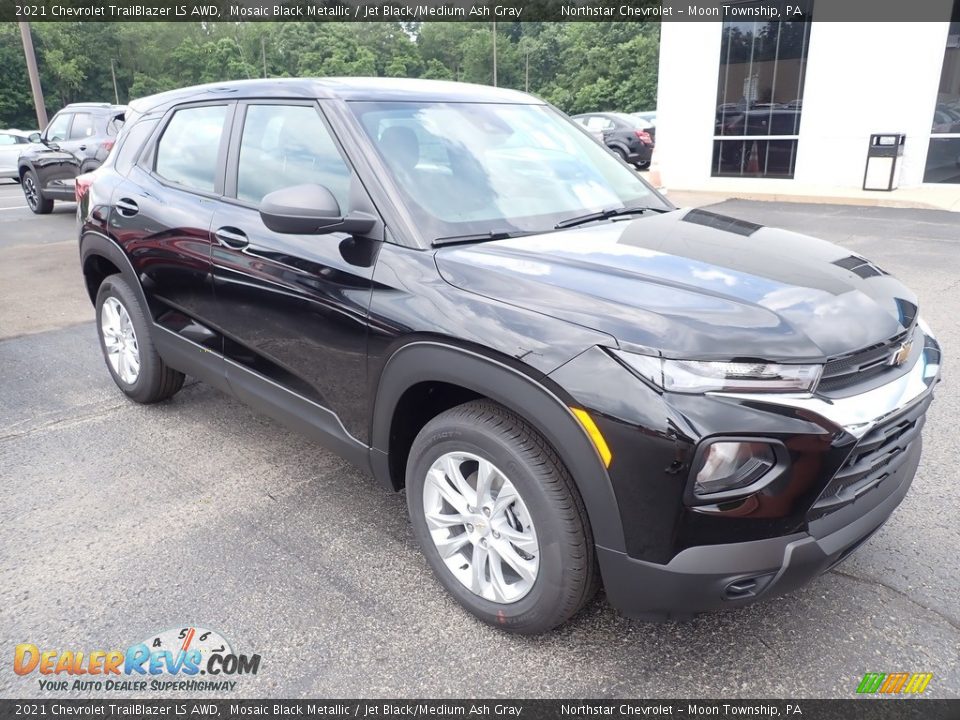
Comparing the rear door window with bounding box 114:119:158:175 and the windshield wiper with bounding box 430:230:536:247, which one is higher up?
the rear door window with bounding box 114:119:158:175

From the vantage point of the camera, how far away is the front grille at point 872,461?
2033mm

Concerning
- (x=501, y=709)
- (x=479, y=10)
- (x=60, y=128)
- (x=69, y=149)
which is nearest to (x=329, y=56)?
(x=479, y=10)

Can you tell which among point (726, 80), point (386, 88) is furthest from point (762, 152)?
point (386, 88)

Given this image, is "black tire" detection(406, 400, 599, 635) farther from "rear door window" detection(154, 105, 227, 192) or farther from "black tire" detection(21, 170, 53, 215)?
"black tire" detection(21, 170, 53, 215)

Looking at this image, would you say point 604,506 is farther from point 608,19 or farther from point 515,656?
point 608,19

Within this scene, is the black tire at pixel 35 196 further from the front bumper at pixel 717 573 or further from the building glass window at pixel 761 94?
the front bumper at pixel 717 573

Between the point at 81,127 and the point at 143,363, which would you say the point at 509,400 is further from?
the point at 81,127

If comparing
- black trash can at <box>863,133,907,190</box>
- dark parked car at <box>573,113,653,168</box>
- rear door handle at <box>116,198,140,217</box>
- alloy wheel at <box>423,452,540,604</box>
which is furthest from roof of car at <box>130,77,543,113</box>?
dark parked car at <box>573,113,653,168</box>

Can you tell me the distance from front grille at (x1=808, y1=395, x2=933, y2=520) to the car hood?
26 centimetres

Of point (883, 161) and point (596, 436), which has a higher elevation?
point (596, 436)

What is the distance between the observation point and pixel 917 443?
246 cm

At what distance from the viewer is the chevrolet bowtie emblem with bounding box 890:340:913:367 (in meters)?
2.21

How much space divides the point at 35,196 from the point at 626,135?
13.1 metres

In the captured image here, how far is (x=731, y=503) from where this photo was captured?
6.31ft
